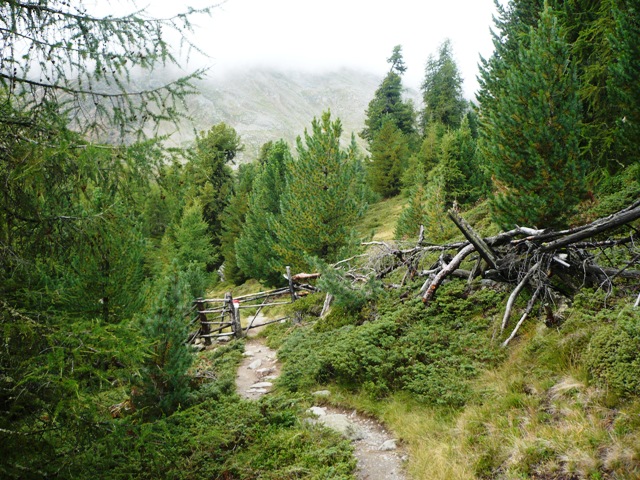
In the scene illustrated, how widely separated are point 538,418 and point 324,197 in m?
10.9

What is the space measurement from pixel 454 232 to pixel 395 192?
2270cm

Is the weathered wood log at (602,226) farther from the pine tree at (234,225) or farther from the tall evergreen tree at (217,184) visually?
the tall evergreen tree at (217,184)

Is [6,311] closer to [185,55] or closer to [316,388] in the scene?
[185,55]

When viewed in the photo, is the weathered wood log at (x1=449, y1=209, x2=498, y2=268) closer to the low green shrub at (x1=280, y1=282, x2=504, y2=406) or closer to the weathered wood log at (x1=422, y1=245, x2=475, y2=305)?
the weathered wood log at (x1=422, y1=245, x2=475, y2=305)

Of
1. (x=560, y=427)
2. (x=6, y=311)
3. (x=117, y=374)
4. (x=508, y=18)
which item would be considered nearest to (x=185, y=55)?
(x=6, y=311)

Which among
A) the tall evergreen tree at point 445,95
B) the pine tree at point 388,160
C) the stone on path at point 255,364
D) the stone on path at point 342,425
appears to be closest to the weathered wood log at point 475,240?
the stone on path at point 342,425

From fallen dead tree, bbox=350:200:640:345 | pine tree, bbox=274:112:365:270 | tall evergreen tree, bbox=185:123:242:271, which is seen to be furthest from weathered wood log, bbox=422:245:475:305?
tall evergreen tree, bbox=185:123:242:271

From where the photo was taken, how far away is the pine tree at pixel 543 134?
8.72 metres

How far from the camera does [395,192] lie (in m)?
37.4

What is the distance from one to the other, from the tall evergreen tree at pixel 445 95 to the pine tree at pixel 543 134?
27.3 metres

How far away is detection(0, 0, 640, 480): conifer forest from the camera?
131 inches

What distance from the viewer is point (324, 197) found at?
14.1 meters

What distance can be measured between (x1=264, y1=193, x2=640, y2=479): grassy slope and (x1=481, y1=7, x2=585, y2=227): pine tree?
175 inches

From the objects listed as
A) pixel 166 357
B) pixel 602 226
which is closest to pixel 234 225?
pixel 166 357
